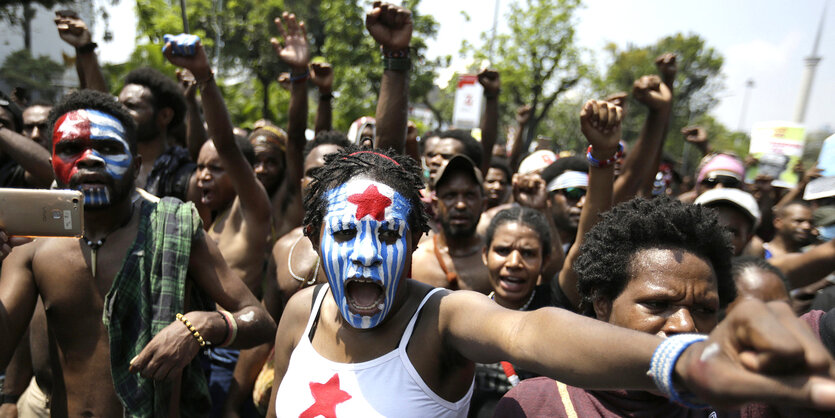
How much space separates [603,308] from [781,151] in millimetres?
5897

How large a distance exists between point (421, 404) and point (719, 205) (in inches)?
112

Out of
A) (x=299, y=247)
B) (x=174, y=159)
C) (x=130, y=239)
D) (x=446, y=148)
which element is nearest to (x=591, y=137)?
(x=299, y=247)

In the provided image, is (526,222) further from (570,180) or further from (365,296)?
(365,296)

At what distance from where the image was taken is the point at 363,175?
2008 millimetres

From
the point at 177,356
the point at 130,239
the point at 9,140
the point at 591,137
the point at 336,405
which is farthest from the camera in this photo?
the point at 9,140

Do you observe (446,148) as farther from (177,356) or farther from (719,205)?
(177,356)

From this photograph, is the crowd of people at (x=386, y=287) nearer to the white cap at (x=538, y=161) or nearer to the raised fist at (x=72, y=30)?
the raised fist at (x=72, y=30)

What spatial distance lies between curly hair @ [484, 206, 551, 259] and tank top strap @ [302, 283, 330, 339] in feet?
4.48

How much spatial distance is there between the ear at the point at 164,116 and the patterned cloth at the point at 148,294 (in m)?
2.47

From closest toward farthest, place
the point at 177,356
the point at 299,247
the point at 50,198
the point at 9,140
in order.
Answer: the point at 50,198 < the point at 177,356 < the point at 299,247 < the point at 9,140

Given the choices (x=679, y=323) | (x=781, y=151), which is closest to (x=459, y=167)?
(x=679, y=323)

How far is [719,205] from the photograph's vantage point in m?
3.66

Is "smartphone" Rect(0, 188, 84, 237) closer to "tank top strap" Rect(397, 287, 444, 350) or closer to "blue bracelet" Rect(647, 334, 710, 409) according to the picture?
"tank top strap" Rect(397, 287, 444, 350)

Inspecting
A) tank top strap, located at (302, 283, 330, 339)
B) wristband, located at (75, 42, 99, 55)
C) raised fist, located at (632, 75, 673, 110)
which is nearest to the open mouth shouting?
tank top strap, located at (302, 283, 330, 339)
